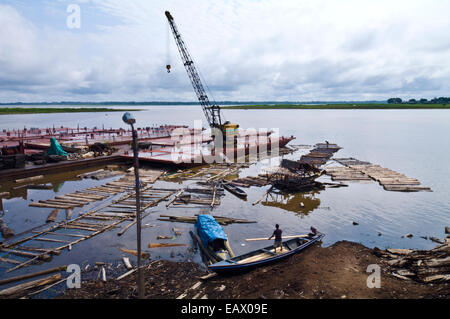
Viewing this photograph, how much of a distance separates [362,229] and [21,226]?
25.7 m

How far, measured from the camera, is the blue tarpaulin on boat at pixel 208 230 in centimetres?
1709

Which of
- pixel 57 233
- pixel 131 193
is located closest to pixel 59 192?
pixel 131 193

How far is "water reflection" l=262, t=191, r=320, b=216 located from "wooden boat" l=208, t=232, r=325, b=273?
7.54 metres

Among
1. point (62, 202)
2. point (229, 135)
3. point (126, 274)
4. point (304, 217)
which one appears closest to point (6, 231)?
point (62, 202)

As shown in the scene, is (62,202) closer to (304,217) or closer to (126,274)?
(126,274)

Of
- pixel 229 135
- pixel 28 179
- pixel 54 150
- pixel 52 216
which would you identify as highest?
pixel 229 135

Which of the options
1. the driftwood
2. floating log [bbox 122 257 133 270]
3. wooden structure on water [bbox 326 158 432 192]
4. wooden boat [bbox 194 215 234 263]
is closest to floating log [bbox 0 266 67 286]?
floating log [bbox 122 257 133 270]

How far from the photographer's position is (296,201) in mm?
28625

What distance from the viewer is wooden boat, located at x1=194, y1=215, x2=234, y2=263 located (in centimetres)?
1627

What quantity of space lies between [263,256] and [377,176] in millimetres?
28604

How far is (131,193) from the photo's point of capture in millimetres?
28156

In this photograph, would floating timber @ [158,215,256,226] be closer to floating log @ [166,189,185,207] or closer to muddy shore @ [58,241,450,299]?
floating log @ [166,189,185,207]
